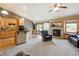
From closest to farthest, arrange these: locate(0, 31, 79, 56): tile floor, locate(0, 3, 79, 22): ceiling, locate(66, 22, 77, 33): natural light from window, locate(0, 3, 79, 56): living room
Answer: locate(0, 3, 79, 22): ceiling, locate(0, 3, 79, 56): living room, locate(0, 31, 79, 56): tile floor, locate(66, 22, 77, 33): natural light from window

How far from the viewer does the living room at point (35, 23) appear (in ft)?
16.1

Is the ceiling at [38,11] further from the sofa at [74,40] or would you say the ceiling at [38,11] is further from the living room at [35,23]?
the sofa at [74,40]

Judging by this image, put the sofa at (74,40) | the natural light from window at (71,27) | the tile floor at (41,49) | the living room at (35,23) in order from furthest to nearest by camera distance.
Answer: the sofa at (74,40), the natural light from window at (71,27), the tile floor at (41,49), the living room at (35,23)

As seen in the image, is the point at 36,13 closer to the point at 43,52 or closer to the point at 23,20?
the point at 23,20

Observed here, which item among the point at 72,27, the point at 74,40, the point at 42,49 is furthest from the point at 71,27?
the point at 74,40

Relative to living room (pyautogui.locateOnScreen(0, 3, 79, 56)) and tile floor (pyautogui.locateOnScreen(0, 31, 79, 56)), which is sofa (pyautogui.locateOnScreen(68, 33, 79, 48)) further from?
living room (pyautogui.locateOnScreen(0, 3, 79, 56))

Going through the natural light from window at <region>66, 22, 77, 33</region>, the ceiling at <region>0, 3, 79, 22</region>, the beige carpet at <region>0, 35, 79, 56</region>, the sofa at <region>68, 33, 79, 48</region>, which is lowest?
the beige carpet at <region>0, 35, 79, 56</region>

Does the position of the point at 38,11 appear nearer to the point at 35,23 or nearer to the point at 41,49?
the point at 35,23

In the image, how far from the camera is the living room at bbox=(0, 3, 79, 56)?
491 centimetres

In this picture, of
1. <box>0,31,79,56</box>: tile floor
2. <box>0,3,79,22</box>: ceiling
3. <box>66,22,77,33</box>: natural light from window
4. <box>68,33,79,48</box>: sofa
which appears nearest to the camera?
<box>0,3,79,22</box>: ceiling

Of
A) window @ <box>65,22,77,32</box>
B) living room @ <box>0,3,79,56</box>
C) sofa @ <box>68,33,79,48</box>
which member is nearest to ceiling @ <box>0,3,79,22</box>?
living room @ <box>0,3,79,56</box>

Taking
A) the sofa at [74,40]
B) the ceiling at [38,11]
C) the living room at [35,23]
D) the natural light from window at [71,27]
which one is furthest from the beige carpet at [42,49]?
the ceiling at [38,11]

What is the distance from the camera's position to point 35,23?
16.3 ft

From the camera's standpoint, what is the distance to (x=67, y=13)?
5.16 metres
